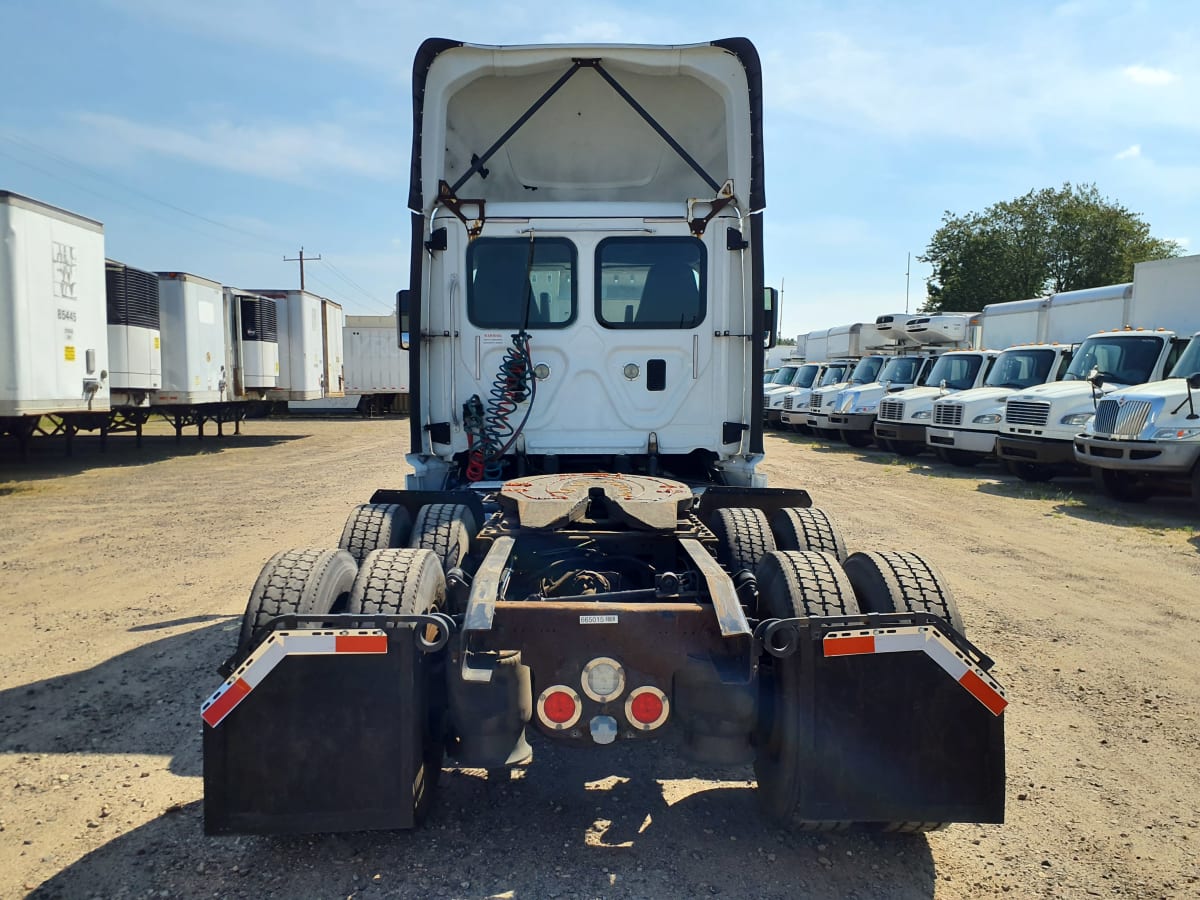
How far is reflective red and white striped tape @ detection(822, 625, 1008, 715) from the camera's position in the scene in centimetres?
281

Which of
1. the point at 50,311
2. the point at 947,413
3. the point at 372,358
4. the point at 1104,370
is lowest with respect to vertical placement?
the point at 947,413

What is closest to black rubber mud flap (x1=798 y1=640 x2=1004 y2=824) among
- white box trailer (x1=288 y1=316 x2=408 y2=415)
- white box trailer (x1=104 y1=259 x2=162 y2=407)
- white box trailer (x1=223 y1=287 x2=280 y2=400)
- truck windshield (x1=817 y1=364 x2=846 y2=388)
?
white box trailer (x1=104 y1=259 x2=162 y2=407)

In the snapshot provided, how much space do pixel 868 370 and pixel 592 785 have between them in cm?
2061

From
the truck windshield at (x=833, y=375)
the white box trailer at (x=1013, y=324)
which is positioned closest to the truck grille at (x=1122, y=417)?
the white box trailer at (x=1013, y=324)

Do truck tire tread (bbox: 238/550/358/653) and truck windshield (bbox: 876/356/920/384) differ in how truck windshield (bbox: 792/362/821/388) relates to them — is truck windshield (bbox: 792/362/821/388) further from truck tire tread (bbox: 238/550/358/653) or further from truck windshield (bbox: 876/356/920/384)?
truck tire tread (bbox: 238/550/358/653)

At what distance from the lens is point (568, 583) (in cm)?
398

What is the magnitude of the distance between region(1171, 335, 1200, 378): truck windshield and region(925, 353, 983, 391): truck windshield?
5.76 metres

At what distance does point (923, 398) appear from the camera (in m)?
17.7

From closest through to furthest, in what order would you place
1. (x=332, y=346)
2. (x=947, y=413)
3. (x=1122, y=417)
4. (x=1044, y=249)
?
(x=1122, y=417), (x=947, y=413), (x=332, y=346), (x=1044, y=249)

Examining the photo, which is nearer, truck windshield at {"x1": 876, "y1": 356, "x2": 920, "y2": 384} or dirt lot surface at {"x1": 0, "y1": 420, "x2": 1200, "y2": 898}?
dirt lot surface at {"x1": 0, "y1": 420, "x2": 1200, "y2": 898}

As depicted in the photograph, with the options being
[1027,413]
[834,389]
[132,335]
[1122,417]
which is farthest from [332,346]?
[1122,417]

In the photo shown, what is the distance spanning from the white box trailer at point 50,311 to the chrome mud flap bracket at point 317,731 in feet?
35.1

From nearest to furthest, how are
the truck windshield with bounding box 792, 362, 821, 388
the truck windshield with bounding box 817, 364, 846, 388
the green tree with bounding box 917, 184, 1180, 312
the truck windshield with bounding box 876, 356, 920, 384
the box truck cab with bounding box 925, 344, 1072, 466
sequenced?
the box truck cab with bounding box 925, 344, 1072, 466, the truck windshield with bounding box 876, 356, 920, 384, the truck windshield with bounding box 817, 364, 846, 388, the truck windshield with bounding box 792, 362, 821, 388, the green tree with bounding box 917, 184, 1180, 312

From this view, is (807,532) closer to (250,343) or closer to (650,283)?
(650,283)
